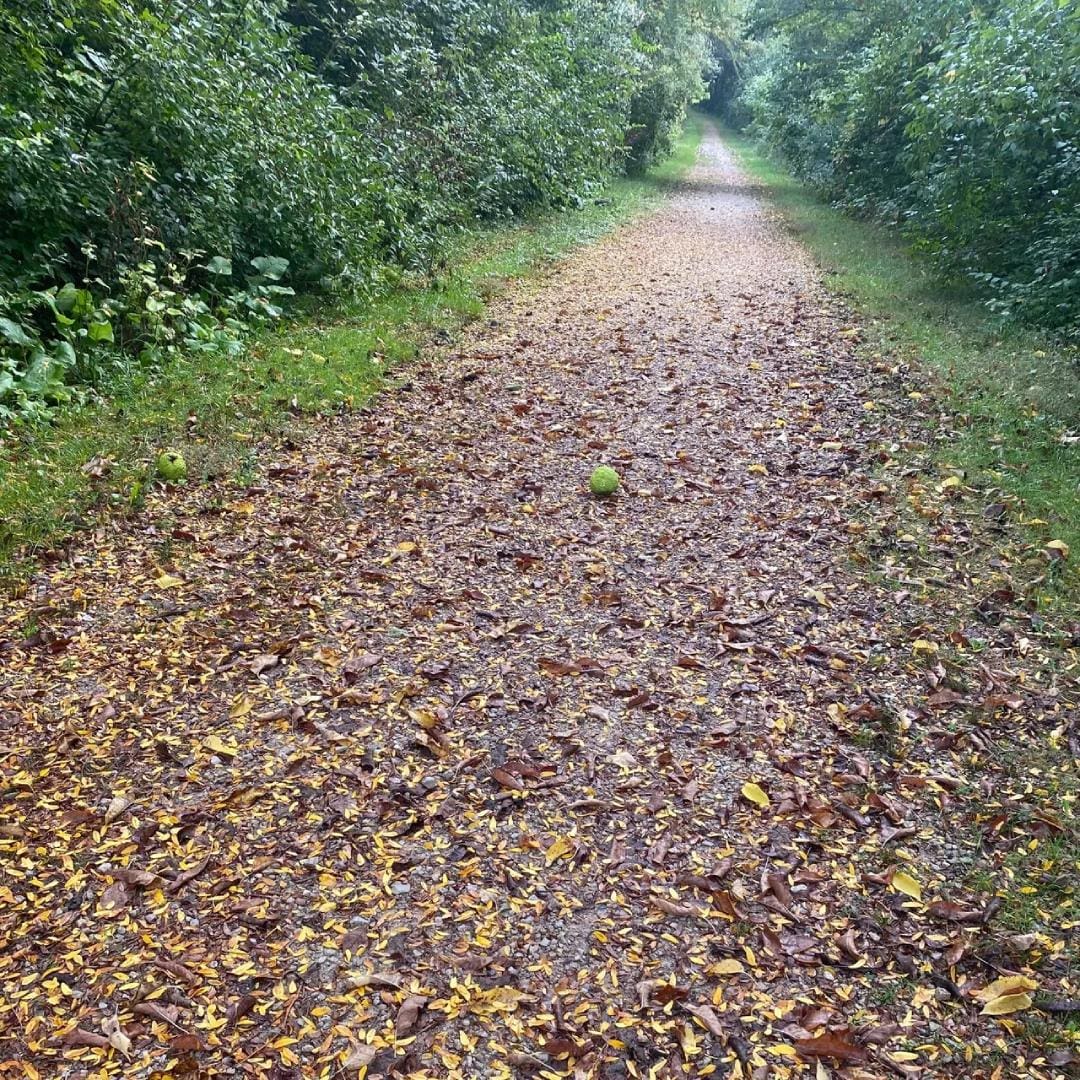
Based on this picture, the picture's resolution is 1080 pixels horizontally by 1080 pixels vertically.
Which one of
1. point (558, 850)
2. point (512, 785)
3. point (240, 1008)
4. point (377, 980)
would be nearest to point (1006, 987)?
point (558, 850)

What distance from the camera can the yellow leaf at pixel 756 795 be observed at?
123 inches

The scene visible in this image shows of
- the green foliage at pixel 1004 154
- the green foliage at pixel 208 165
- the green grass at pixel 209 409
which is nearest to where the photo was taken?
the green grass at pixel 209 409

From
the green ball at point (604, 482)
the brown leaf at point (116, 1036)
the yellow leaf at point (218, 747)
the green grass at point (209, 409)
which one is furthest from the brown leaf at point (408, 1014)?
the green ball at point (604, 482)

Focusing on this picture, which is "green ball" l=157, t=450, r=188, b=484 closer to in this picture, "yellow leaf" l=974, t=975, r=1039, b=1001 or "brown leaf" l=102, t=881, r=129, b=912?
"brown leaf" l=102, t=881, r=129, b=912

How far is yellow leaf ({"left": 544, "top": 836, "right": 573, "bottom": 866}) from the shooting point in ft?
9.45

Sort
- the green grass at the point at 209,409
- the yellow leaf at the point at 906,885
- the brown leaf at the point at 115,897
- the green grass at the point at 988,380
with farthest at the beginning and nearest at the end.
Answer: the green grass at the point at 988,380
the green grass at the point at 209,409
the yellow leaf at the point at 906,885
the brown leaf at the point at 115,897

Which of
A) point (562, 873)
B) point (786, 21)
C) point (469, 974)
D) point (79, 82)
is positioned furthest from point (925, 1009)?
point (786, 21)

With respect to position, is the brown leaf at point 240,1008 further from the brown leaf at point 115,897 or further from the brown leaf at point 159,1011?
the brown leaf at point 115,897

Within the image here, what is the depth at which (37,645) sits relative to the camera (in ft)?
12.3

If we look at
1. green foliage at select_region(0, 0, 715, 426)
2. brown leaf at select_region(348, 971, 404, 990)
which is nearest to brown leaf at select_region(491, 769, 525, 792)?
brown leaf at select_region(348, 971, 404, 990)

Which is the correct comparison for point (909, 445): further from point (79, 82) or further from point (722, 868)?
point (79, 82)

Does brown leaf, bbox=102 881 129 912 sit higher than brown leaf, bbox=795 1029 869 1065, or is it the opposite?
brown leaf, bbox=795 1029 869 1065

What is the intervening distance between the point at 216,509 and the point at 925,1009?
14.4 feet

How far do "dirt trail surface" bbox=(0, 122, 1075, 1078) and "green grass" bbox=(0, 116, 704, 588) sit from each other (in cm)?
25
